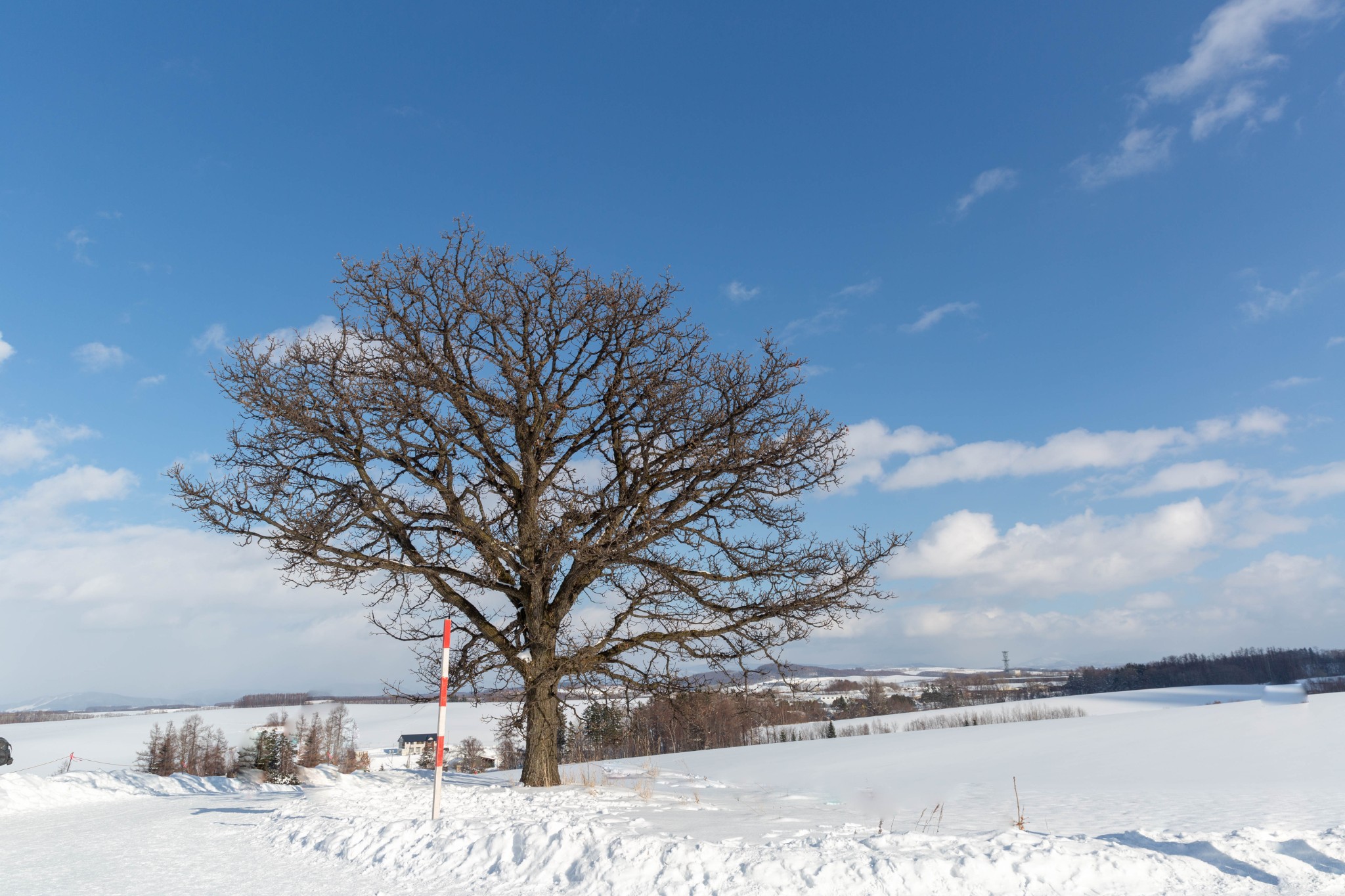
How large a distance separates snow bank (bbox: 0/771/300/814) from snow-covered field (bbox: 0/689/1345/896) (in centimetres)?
6

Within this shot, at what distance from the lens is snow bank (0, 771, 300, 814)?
43.0 feet

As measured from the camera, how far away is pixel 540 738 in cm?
1120

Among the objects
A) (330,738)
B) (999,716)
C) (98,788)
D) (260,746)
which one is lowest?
(330,738)

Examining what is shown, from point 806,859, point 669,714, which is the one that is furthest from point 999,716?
point 806,859

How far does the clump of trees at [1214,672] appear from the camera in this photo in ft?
309

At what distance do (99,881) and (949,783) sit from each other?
53.4ft

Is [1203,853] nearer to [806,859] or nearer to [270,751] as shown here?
[806,859]

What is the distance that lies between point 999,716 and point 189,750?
71.6 meters

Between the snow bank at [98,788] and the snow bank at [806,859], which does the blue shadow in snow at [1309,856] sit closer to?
the snow bank at [806,859]

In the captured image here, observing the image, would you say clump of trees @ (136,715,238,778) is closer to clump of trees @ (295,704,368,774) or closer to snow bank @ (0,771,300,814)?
clump of trees @ (295,704,368,774)

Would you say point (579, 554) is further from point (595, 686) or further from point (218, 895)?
point (218, 895)

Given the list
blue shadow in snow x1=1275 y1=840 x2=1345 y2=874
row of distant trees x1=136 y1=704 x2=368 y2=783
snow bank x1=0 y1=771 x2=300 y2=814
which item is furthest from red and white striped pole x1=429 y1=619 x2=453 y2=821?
row of distant trees x1=136 y1=704 x2=368 y2=783

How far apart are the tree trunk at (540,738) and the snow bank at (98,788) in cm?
458

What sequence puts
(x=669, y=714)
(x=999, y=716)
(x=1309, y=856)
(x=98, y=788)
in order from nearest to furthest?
(x=1309, y=856) → (x=669, y=714) → (x=98, y=788) → (x=999, y=716)
